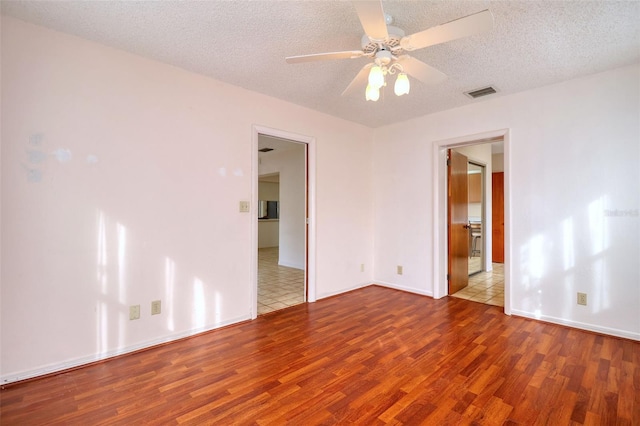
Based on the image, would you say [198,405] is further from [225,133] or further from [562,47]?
[562,47]

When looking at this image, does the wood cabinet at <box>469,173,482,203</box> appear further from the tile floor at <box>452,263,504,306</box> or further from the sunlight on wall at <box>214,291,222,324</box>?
the sunlight on wall at <box>214,291,222,324</box>

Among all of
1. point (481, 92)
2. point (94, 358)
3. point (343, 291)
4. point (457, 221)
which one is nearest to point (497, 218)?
point (457, 221)

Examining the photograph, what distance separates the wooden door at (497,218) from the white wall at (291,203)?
4.32 meters

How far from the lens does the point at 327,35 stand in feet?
7.25

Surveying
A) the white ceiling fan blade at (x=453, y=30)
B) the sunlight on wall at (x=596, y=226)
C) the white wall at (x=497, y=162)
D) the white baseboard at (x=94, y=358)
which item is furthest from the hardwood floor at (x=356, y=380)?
the white wall at (x=497, y=162)

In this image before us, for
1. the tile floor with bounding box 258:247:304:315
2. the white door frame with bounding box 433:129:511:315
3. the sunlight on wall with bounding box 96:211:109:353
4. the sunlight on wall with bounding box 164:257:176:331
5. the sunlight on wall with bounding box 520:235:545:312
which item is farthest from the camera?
the white door frame with bounding box 433:129:511:315

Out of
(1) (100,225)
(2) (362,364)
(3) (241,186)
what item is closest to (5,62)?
(1) (100,225)

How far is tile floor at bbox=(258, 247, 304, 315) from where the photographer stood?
149 inches

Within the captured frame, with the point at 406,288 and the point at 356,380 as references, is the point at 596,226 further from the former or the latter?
the point at 356,380

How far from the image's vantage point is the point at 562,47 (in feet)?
7.85


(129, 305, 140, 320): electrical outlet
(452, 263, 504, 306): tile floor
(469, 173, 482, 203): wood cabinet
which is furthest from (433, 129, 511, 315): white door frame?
(129, 305, 140, 320): electrical outlet

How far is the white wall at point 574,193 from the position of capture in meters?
2.74

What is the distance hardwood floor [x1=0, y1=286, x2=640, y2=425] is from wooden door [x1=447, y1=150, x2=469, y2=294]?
4.14 feet

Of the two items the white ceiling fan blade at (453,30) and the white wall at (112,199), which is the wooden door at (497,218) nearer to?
the white wall at (112,199)
